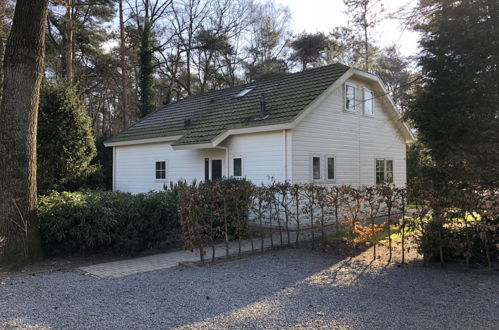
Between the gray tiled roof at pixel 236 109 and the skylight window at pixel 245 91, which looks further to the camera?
the skylight window at pixel 245 91

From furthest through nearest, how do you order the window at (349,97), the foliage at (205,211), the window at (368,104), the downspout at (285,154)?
the window at (368,104), the window at (349,97), the downspout at (285,154), the foliage at (205,211)

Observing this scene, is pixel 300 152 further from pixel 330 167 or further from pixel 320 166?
pixel 330 167

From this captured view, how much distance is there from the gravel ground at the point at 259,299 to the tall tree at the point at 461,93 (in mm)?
2684

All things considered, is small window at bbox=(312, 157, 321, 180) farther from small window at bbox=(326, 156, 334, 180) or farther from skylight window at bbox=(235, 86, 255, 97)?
skylight window at bbox=(235, 86, 255, 97)

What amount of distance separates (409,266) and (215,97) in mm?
13468

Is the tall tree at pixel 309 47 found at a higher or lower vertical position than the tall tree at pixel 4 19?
higher

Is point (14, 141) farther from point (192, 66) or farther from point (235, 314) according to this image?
point (192, 66)

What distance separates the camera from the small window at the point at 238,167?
13.2m

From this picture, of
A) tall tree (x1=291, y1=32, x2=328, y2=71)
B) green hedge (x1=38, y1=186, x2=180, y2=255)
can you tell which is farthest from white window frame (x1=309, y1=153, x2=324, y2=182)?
tall tree (x1=291, y1=32, x2=328, y2=71)

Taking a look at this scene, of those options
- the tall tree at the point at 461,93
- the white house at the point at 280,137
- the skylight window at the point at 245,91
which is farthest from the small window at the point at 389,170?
the tall tree at the point at 461,93

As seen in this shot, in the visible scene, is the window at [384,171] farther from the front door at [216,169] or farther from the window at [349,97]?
the front door at [216,169]

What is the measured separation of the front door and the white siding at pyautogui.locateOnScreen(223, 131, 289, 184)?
2.08 feet

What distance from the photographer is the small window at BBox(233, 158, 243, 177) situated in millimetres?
13198

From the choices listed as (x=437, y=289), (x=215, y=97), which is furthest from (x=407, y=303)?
(x=215, y=97)
